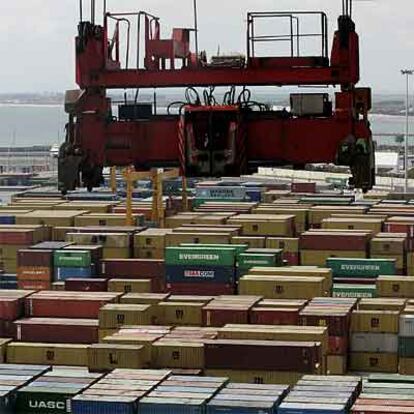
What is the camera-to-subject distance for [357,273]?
1859 inches

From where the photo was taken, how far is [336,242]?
51312 mm

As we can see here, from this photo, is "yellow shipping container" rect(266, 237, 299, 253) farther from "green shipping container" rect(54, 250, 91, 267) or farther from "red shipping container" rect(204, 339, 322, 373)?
"red shipping container" rect(204, 339, 322, 373)

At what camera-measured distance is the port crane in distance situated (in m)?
15.6

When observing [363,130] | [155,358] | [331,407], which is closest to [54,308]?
[155,358]

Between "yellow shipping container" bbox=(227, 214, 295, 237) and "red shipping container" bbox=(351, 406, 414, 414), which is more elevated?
"yellow shipping container" bbox=(227, 214, 295, 237)

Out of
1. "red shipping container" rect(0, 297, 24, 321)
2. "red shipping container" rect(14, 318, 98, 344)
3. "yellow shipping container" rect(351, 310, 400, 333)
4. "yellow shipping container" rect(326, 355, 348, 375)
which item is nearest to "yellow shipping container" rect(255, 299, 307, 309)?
"yellow shipping container" rect(351, 310, 400, 333)

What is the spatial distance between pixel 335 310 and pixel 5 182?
9105 centimetres

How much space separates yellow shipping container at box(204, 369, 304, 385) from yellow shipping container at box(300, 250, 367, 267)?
1844 cm

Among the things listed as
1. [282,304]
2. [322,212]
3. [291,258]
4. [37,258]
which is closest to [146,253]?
[37,258]

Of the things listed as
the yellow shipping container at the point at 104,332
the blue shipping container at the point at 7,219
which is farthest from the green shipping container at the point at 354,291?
the blue shipping container at the point at 7,219

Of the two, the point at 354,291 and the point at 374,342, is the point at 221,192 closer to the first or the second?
the point at 354,291

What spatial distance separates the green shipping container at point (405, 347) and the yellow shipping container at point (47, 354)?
9.15 m

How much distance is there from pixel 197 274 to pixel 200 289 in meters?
0.83

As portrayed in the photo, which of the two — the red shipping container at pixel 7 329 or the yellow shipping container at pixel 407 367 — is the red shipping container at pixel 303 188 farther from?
the yellow shipping container at pixel 407 367
